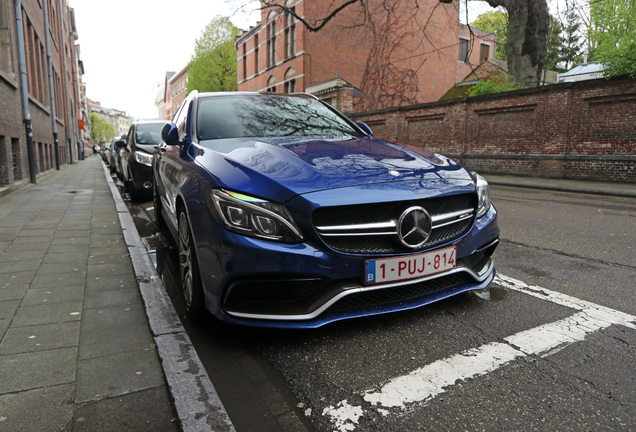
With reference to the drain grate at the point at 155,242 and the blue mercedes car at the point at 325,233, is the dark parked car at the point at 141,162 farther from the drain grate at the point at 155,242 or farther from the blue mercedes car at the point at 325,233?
the blue mercedes car at the point at 325,233

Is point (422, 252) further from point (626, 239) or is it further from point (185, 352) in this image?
point (626, 239)

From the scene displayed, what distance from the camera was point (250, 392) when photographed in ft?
6.92

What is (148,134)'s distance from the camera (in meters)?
10.0

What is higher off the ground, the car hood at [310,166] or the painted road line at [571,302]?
the car hood at [310,166]

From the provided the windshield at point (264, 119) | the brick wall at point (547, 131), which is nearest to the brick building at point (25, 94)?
the windshield at point (264, 119)

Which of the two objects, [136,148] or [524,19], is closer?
[136,148]

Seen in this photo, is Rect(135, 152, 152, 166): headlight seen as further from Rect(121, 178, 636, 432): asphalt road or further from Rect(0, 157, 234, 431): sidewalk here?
Rect(121, 178, 636, 432): asphalt road

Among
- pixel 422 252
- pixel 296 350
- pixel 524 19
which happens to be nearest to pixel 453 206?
pixel 422 252

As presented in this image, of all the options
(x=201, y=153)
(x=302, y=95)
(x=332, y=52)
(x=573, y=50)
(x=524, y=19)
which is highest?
(x=573, y=50)

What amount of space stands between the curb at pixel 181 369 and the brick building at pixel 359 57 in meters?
24.8

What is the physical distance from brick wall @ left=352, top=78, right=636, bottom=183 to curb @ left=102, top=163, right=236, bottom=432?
14.1 metres

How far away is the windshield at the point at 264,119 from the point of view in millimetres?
3566

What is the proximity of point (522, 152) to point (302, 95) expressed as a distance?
13.4m

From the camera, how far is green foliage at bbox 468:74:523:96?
16.5 m
